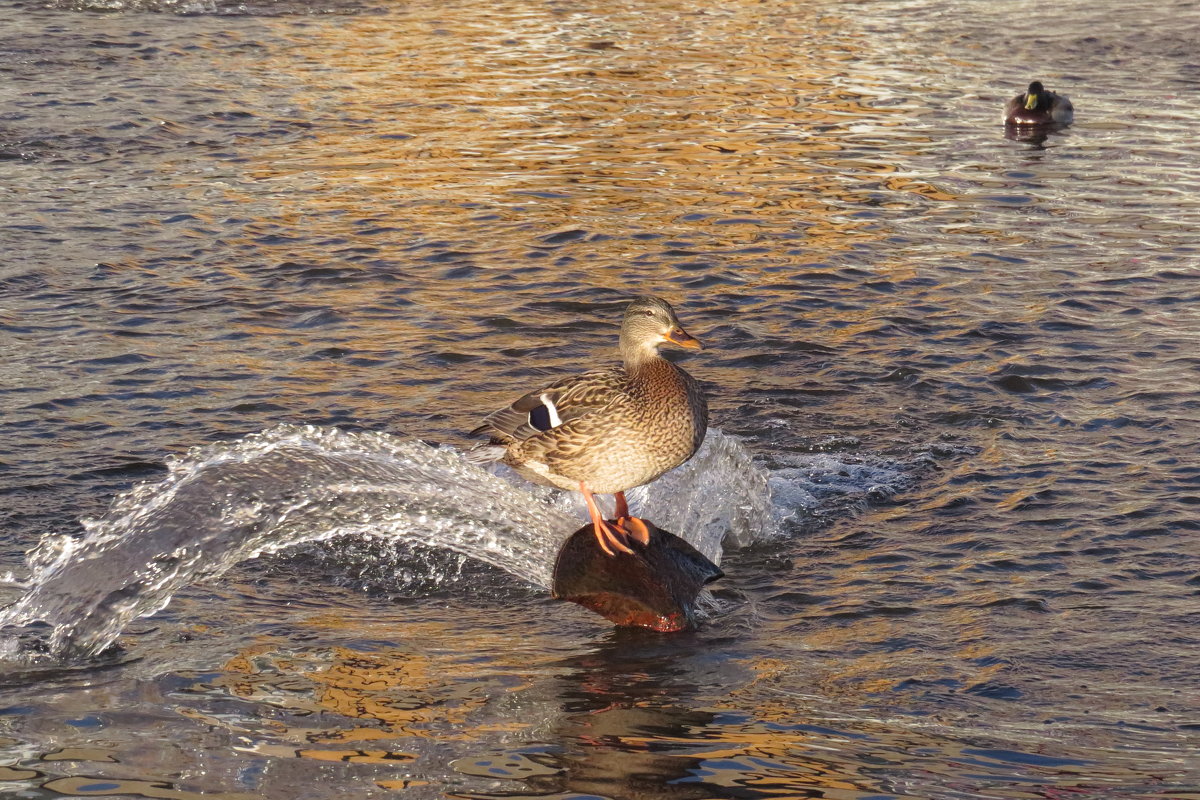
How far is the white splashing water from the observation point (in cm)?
654

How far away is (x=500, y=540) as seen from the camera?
7344 mm

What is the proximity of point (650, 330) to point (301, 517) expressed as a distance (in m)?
1.95

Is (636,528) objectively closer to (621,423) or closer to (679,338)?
(621,423)

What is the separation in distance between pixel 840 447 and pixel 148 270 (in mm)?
6139

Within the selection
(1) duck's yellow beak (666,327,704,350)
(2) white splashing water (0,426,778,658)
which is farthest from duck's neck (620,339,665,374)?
(2) white splashing water (0,426,778,658)

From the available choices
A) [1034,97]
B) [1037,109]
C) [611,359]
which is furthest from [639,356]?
[1034,97]

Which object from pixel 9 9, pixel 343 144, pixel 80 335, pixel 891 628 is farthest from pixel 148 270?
pixel 9 9

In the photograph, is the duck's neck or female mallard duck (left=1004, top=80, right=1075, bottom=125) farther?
female mallard duck (left=1004, top=80, right=1075, bottom=125)

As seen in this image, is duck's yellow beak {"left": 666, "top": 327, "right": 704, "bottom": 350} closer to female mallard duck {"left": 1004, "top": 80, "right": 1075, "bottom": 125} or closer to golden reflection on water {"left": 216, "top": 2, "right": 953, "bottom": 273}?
golden reflection on water {"left": 216, "top": 2, "right": 953, "bottom": 273}

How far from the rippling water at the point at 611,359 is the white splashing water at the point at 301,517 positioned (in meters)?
0.08

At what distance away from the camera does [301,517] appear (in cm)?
723

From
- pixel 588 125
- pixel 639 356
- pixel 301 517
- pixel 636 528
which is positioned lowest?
pixel 301 517

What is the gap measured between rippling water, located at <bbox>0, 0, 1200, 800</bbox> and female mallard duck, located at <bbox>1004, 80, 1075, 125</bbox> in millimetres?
249

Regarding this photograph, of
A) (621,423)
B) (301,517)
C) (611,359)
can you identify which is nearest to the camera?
(621,423)
